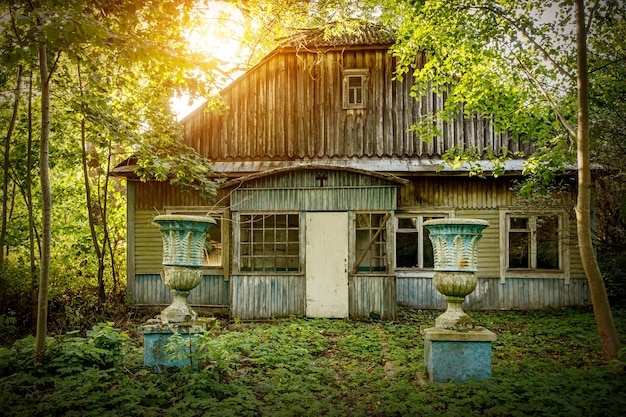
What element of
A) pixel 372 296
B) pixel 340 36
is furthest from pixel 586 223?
pixel 340 36

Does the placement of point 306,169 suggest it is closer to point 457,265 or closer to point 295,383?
point 457,265

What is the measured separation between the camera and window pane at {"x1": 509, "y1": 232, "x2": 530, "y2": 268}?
10633 millimetres

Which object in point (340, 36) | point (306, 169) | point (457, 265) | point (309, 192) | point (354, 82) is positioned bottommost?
point (457, 265)

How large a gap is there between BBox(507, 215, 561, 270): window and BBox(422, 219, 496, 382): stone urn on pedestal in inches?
245

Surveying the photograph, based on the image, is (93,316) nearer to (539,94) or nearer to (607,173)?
(539,94)

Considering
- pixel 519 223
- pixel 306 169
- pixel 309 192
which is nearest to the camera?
pixel 306 169

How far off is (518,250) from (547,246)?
0.72 m

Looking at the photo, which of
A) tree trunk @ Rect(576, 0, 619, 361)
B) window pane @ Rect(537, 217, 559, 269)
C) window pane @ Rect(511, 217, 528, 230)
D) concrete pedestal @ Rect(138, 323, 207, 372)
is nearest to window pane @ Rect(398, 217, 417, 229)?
window pane @ Rect(511, 217, 528, 230)

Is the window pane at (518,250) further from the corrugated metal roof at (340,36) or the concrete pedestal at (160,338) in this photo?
the concrete pedestal at (160,338)

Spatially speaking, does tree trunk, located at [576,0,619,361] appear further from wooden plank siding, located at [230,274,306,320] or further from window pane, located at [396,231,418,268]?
wooden plank siding, located at [230,274,306,320]

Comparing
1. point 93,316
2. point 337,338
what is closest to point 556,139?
point 337,338

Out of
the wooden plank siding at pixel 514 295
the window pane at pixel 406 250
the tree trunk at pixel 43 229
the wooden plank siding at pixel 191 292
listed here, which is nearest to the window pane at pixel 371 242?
the window pane at pixel 406 250

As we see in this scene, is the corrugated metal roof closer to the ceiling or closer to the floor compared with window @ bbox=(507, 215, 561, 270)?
closer to the ceiling

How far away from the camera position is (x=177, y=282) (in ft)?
18.1
